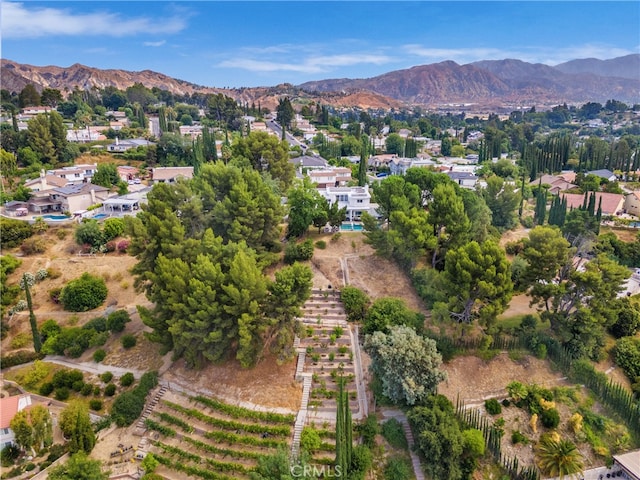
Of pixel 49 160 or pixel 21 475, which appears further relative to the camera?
pixel 49 160

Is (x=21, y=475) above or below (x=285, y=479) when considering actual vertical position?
below

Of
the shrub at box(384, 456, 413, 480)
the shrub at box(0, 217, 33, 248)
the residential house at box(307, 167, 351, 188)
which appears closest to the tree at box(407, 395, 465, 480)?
the shrub at box(384, 456, 413, 480)

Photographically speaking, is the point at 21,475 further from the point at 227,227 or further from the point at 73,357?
the point at 227,227

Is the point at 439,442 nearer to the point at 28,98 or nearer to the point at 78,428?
the point at 78,428

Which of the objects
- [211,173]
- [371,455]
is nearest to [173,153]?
[211,173]

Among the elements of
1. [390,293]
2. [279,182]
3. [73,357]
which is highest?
[279,182]

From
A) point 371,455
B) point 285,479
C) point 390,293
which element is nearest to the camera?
point 285,479

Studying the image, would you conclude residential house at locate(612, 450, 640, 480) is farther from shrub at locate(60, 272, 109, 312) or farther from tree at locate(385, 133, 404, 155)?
tree at locate(385, 133, 404, 155)
